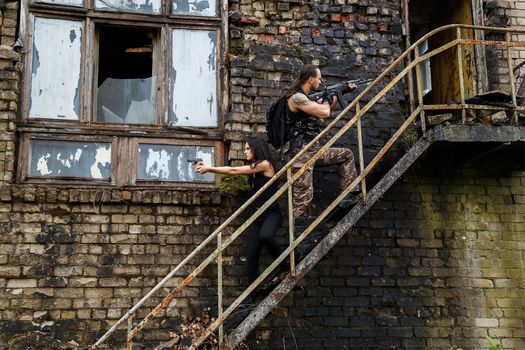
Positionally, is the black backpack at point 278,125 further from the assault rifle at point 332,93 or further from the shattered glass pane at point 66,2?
the shattered glass pane at point 66,2

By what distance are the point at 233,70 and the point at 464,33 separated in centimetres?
348

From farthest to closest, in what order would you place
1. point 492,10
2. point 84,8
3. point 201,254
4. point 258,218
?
point 492,10 → point 84,8 → point 201,254 → point 258,218

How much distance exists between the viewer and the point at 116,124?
718cm

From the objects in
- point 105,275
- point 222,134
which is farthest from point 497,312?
point 105,275

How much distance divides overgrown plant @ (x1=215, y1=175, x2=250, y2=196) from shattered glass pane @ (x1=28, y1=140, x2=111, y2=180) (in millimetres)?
1258

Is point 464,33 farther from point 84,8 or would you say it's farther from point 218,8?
point 84,8

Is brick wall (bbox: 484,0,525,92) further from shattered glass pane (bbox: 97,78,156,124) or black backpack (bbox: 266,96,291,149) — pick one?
shattered glass pane (bbox: 97,78,156,124)

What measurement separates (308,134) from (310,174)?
0.54 meters

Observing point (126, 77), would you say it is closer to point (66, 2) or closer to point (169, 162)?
point (66, 2)

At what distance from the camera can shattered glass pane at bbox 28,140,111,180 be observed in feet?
22.6

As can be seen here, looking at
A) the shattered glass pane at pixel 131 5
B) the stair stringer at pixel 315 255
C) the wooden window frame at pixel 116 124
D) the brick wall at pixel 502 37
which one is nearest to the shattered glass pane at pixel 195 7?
the wooden window frame at pixel 116 124

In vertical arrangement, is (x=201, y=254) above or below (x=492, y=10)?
below

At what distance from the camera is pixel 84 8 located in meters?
7.31

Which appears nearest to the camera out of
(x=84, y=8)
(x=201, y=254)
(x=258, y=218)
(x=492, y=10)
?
(x=258, y=218)
